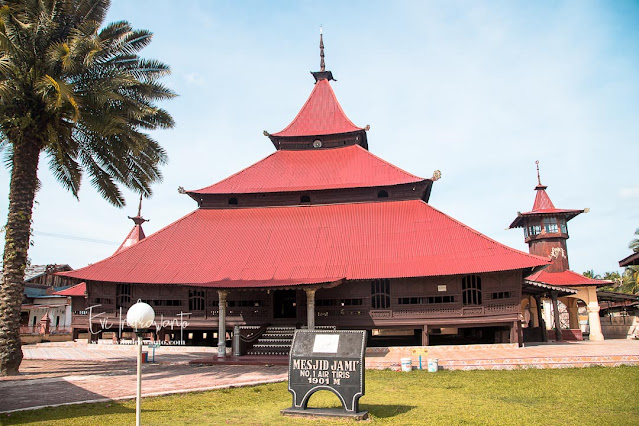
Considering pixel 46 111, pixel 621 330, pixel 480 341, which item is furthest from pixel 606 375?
pixel 621 330

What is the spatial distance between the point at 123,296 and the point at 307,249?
9.89 meters

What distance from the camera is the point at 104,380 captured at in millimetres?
14570

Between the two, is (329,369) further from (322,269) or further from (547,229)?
(547,229)

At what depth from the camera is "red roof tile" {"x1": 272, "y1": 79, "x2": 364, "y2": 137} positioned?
3288 cm

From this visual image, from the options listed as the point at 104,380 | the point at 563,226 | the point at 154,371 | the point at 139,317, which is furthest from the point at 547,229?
the point at 139,317

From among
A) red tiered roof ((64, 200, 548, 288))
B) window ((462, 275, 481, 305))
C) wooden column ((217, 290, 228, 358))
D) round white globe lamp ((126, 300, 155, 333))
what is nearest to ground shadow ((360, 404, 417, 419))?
round white globe lamp ((126, 300, 155, 333))

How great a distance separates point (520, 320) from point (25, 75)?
21.5 metres

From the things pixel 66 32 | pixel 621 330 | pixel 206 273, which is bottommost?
pixel 621 330

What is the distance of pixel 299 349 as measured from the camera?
1059 cm

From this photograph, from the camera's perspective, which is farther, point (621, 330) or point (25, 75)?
point (621, 330)

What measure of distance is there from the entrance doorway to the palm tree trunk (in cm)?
1243

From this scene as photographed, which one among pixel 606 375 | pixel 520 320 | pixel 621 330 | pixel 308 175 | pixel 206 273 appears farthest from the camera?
pixel 621 330

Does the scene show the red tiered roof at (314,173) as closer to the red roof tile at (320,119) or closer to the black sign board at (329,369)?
the red roof tile at (320,119)

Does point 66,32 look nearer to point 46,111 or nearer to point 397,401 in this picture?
point 46,111
